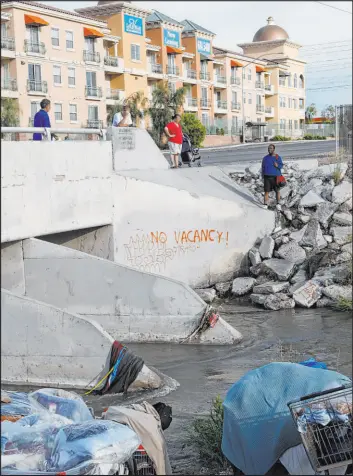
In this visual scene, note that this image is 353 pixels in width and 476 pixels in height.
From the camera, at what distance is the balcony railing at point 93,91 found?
167 feet

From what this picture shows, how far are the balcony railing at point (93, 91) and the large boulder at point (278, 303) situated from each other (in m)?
37.1

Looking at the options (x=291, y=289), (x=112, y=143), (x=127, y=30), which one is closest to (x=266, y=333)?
(x=291, y=289)

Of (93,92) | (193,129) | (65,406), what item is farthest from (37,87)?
(65,406)

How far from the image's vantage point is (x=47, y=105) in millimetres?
14766

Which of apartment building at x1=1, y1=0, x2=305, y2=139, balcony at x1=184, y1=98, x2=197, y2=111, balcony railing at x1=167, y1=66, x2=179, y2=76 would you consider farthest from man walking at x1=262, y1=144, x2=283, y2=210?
balcony at x1=184, y1=98, x2=197, y2=111

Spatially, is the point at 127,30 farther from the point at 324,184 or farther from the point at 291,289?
the point at 291,289

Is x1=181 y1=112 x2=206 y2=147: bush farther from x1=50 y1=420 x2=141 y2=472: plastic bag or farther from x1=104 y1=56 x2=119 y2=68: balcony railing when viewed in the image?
x1=50 y1=420 x2=141 y2=472: plastic bag

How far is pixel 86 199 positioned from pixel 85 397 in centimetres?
535

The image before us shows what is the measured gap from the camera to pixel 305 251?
1791 centimetres

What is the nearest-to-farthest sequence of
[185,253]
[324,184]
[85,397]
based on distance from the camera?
[85,397], [185,253], [324,184]

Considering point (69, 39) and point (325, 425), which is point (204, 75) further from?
point (325, 425)

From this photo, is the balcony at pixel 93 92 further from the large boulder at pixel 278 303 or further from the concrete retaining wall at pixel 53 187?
the large boulder at pixel 278 303

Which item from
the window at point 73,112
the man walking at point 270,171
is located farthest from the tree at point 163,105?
the man walking at point 270,171

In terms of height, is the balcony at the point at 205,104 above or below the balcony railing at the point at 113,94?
below
